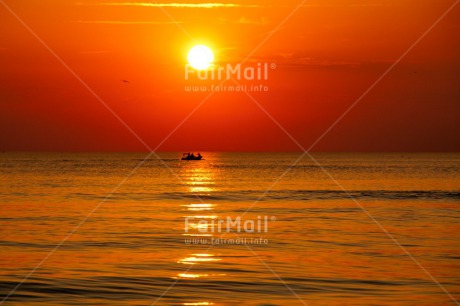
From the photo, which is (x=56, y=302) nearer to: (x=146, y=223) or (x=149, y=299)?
(x=149, y=299)
